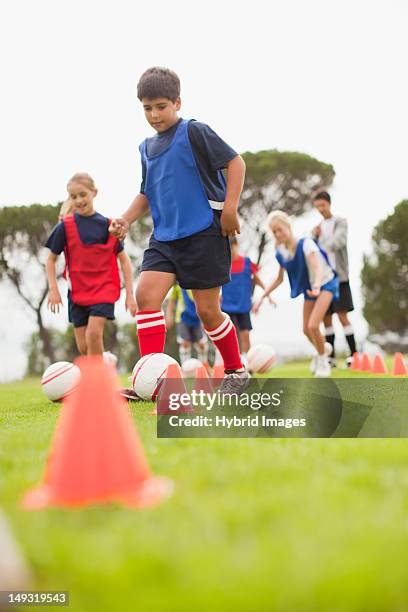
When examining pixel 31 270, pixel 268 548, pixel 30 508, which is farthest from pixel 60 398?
pixel 31 270

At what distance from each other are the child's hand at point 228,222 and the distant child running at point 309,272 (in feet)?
12.7

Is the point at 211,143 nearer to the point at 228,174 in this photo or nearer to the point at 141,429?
the point at 228,174

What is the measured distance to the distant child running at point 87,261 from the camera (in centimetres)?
684

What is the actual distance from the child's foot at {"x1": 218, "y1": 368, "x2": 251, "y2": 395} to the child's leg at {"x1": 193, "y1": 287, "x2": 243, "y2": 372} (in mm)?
63

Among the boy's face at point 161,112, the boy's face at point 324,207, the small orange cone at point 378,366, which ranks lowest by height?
the small orange cone at point 378,366

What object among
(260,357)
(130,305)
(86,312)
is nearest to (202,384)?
(130,305)

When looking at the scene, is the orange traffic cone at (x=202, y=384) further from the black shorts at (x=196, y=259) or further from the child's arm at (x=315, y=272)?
the child's arm at (x=315, y=272)

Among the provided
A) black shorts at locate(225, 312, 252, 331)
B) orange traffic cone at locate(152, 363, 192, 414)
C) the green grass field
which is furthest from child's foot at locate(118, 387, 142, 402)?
black shorts at locate(225, 312, 252, 331)

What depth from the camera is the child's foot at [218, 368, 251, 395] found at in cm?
498

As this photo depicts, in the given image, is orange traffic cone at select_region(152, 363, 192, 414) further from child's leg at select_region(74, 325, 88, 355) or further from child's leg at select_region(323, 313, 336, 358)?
child's leg at select_region(323, 313, 336, 358)

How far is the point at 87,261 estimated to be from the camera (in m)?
6.96

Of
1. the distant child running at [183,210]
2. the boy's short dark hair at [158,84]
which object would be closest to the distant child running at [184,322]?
the distant child running at [183,210]

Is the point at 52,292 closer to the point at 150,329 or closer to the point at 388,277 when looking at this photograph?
the point at 150,329

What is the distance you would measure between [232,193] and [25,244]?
2585 centimetres
